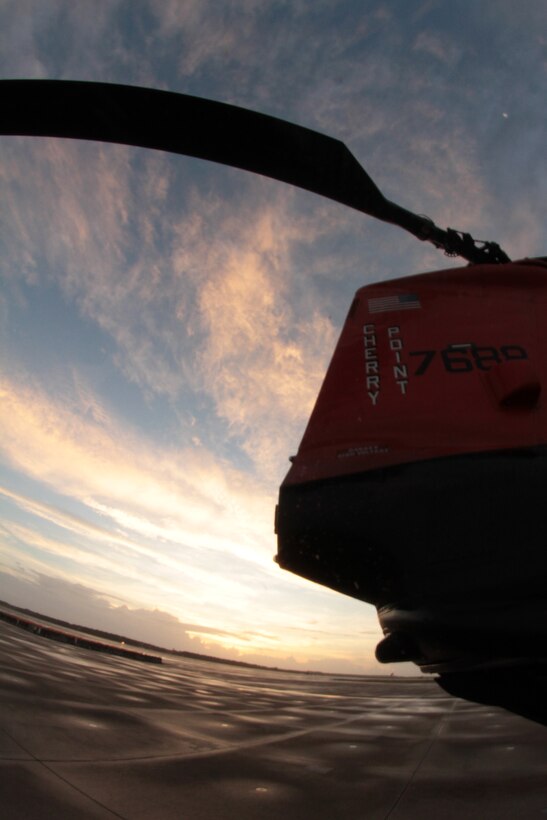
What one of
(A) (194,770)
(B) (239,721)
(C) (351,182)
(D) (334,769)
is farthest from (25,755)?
(B) (239,721)

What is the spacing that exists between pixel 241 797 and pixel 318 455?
4153 mm

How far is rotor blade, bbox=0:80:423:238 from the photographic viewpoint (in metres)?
2.18

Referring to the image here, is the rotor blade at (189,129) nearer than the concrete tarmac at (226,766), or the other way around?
the rotor blade at (189,129)

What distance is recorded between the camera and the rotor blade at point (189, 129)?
2.18 metres

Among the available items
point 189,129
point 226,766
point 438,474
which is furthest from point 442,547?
point 226,766

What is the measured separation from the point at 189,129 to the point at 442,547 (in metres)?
2.45

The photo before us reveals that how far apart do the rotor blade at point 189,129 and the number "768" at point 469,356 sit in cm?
124

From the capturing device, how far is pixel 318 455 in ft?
5.00

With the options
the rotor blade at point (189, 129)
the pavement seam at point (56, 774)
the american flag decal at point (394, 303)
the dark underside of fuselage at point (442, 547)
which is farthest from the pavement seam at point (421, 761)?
the rotor blade at point (189, 129)

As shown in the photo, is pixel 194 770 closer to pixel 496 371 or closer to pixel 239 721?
pixel 239 721

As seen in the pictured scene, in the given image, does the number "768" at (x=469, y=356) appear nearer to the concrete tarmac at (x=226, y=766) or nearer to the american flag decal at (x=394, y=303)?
the american flag decal at (x=394, y=303)

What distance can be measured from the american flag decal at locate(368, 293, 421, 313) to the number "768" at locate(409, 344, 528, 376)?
0.89ft

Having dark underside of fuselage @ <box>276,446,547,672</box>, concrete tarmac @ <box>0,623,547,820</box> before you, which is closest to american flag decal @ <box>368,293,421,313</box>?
dark underside of fuselage @ <box>276,446,547,672</box>

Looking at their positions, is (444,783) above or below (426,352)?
below
